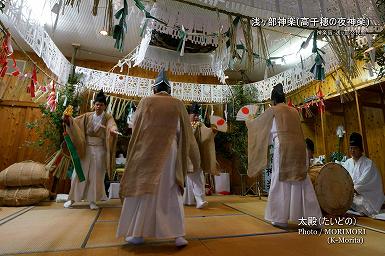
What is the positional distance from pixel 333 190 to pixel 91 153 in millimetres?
3768

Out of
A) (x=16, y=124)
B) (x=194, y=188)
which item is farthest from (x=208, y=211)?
(x=16, y=124)

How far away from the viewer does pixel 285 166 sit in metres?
2.72

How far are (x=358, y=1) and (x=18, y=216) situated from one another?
14.6 ft

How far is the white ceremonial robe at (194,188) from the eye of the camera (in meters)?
4.31

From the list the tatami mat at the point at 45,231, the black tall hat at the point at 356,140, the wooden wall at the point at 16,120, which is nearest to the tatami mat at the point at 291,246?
the tatami mat at the point at 45,231

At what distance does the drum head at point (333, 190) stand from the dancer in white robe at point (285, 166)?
1.99 feet

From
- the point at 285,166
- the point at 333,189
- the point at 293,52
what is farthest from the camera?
the point at 293,52

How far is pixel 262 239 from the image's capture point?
2.25m

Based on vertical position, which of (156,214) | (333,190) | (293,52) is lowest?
(156,214)

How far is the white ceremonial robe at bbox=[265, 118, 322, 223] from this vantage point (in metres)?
2.64

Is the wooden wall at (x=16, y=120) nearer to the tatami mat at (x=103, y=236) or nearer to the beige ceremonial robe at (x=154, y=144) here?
the tatami mat at (x=103, y=236)

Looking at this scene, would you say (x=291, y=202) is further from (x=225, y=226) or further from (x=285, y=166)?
(x=225, y=226)

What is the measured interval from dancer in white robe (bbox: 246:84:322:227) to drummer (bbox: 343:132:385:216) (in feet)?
4.96

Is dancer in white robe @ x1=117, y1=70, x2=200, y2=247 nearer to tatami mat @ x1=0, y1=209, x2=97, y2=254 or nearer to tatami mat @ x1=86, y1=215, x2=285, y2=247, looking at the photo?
tatami mat @ x1=86, y1=215, x2=285, y2=247
